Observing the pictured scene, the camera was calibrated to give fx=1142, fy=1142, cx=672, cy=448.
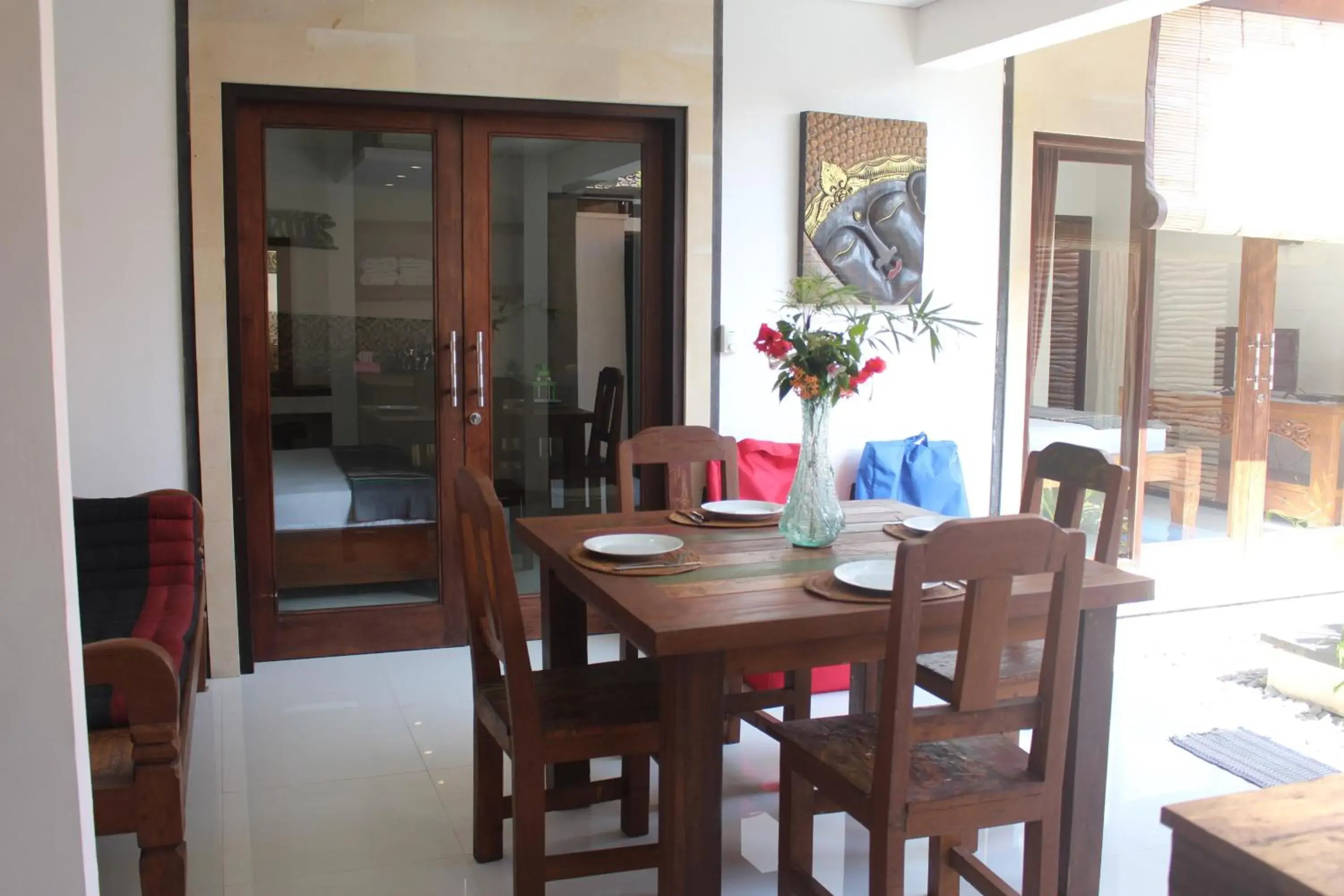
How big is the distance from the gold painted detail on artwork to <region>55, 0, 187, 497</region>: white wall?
2.47 m

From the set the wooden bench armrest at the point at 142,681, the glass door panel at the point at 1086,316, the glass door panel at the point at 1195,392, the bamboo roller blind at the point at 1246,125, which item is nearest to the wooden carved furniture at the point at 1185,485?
the glass door panel at the point at 1195,392

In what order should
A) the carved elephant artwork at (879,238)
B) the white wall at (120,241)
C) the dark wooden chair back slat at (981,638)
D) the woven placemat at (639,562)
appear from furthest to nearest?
1. the carved elephant artwork at (879,238)
2. the white wall at (120,241)
3. the woven placemat at (639,562)
4. the dark wooden chair back slat at (981,638)

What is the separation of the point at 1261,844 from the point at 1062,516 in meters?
2.15

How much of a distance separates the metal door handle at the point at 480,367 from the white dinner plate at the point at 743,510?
155cm

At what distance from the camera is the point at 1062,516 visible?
10.1 feet

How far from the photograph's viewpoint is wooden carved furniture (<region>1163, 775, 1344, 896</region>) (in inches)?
38.4

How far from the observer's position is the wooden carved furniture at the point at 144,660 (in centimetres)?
230

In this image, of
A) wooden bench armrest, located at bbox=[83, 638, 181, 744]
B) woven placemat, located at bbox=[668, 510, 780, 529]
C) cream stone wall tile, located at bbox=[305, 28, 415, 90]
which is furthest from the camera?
cream stone wall tile, located at bbox=[305, 28, 415, 90]

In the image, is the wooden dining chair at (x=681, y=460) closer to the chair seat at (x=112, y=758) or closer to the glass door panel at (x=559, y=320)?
the glass door panel at (x=559, y=320)

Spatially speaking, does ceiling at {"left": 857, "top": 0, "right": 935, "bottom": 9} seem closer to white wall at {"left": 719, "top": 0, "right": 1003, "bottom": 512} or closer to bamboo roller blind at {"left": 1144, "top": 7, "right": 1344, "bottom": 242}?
white wall at {"left": 719, "top": 0, "right": 1003, "bottom": 512}

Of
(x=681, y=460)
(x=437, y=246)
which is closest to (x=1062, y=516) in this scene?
(x=681, y=460)

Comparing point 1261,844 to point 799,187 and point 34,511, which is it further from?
point 799,187

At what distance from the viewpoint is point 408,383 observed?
4504mm

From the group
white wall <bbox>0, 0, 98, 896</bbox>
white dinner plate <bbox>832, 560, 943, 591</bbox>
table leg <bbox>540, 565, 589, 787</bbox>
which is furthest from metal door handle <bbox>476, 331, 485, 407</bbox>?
white wall <bbox>0, 0, 98, 896</bbox>
